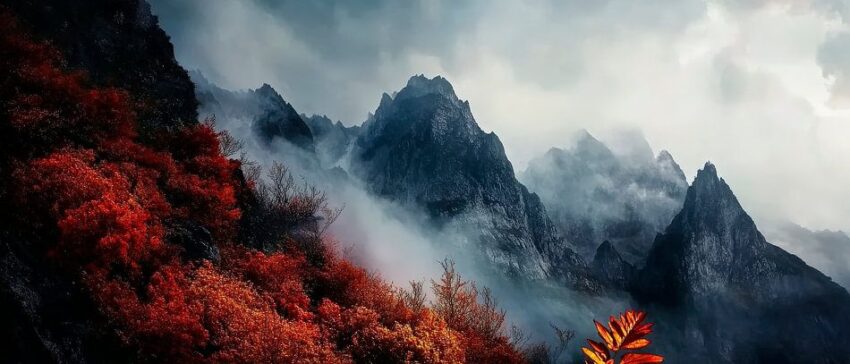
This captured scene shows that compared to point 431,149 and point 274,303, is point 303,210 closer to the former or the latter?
point 274,303

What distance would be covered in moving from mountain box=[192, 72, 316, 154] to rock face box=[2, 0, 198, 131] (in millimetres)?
86394

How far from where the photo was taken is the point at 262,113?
549 feet

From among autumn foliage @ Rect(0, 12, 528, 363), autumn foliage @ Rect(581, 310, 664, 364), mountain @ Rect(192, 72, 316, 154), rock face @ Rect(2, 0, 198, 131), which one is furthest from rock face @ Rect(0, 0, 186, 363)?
mountain @ Rect(192, 72, 316, 154)

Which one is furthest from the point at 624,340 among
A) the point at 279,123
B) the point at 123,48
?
the point at 279,123

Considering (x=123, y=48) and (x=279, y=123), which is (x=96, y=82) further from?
(x=279, y=123)

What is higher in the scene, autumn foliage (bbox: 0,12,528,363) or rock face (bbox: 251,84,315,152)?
rock face (bbox: 251,84,315,152)

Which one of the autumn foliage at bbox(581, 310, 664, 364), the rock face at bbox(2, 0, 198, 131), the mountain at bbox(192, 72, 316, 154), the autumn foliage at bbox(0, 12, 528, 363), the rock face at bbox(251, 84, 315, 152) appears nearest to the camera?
the autumn foliage at bbox(581, 310, 664, 364)

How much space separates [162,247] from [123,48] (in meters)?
28.9

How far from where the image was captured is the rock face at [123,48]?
42750 millimetres

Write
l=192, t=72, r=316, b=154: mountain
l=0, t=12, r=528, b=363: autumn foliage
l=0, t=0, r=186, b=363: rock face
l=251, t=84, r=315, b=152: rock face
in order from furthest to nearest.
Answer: l=251, t=84, r=315, b=152: rock face
l=192, t=72, r=316, b=154: mountain
l=0, t=12, r=528, b=363: autumn foliage
l=0, t=0, r=186, b=363: rock face

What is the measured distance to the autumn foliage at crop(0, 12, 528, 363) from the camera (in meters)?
26.8

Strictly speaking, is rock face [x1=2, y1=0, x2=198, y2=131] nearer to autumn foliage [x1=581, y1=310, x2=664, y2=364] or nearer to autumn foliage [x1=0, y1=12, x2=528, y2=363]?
autumn foliage [x1=0, y1=12, x2=528, y2=363]

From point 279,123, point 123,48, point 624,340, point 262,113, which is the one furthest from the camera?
point 262,113

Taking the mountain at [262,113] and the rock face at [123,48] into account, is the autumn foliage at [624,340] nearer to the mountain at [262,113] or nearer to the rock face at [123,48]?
the rock face at [123,48]
